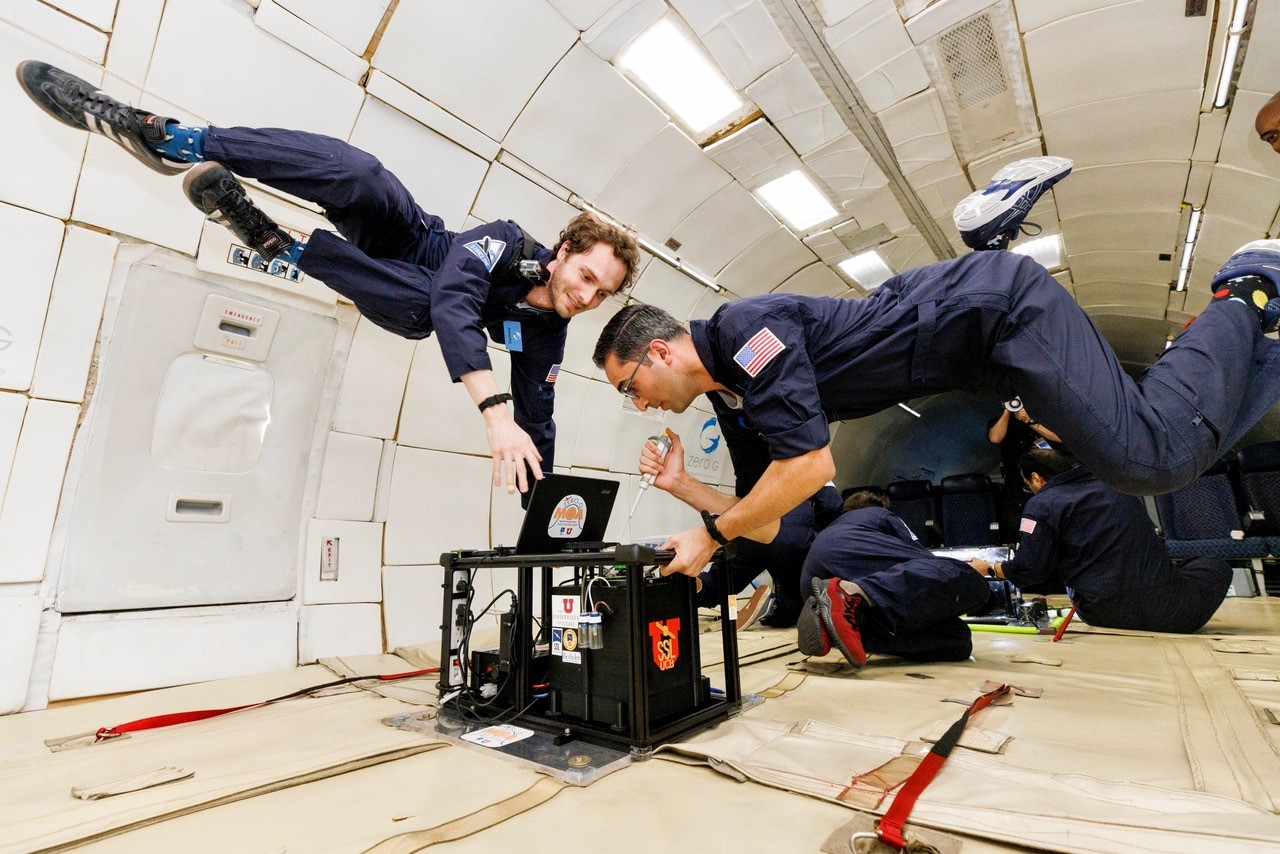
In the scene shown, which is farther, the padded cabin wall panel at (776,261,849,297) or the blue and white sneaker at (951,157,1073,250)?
the padded cabin wall panel at (776,261,849,297)

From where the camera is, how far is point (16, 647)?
7.33 feet

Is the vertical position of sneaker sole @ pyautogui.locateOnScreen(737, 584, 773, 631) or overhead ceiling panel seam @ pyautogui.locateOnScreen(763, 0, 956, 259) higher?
overhead ceiling panel seam @ pyautogui.locateOnScreen(763, 0, 956, 259)

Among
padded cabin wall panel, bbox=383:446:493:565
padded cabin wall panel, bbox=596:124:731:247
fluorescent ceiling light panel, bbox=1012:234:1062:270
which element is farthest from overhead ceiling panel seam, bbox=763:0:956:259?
padded cabin wall panel, bbox=383:446:493:565

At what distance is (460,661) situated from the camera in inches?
88.7

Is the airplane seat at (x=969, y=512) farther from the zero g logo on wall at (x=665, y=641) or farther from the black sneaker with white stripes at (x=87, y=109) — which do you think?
the black sneaker with white stripes at (x=87, y=109)

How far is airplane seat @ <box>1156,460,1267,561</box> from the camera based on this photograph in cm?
658

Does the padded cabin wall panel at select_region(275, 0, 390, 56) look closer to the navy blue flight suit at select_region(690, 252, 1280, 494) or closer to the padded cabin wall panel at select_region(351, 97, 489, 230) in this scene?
the padded cabin wall panel at select_region(351, 97, 489, 230)

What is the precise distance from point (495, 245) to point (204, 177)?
1.11m

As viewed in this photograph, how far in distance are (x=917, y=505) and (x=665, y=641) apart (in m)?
9.22

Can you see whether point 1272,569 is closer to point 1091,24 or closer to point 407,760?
point 1091,24

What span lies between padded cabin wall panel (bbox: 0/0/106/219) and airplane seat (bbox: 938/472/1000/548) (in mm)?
10493

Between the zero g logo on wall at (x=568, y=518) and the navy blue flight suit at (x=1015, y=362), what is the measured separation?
0.73 meters

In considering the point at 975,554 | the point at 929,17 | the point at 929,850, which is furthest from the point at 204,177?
the point at 975,554

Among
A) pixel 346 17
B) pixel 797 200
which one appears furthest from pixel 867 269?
pixel 346 17
